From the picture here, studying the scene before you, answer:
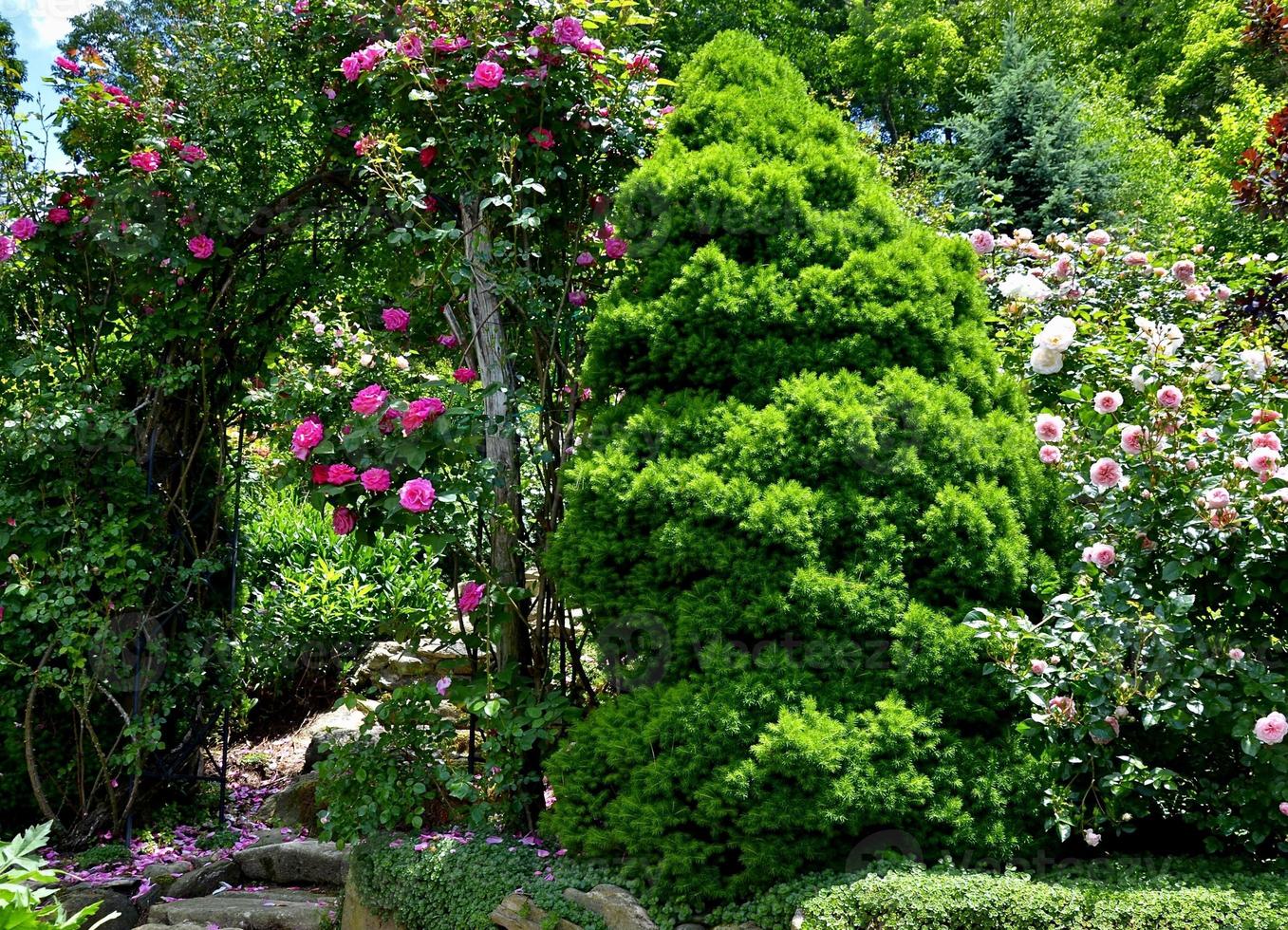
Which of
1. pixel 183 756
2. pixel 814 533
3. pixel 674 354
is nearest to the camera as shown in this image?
pixel 814 533

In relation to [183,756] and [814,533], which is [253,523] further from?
[814,533]

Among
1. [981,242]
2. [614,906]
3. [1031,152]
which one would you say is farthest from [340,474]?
[1031,152]

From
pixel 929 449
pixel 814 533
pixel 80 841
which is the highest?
pixel 929 449

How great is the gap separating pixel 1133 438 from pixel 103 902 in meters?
4.04

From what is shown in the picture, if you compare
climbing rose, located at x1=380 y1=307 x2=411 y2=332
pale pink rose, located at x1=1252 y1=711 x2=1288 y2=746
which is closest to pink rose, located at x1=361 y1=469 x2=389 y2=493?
climbing rose, located at x1=380 y1=307 x2=411 y2=332

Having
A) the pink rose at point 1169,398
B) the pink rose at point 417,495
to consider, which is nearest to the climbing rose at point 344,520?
the pink rose at point 417,495

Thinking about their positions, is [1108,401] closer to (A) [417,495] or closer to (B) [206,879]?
(A) [417,495]

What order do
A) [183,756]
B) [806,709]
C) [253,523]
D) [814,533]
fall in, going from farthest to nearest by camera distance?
[253,523], [183,756], [814,533], [806,709]

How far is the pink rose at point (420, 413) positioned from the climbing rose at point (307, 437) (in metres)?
0.29

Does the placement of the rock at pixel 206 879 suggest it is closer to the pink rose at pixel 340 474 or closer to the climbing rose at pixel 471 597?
the climbing rose at pixel 471 597

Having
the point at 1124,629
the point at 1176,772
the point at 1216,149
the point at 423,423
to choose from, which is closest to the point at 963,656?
the point at 1124,629

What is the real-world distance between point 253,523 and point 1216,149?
10.2 metres

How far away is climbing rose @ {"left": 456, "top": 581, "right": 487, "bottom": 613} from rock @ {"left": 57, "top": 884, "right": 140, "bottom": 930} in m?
1.90

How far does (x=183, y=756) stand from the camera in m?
4.75
